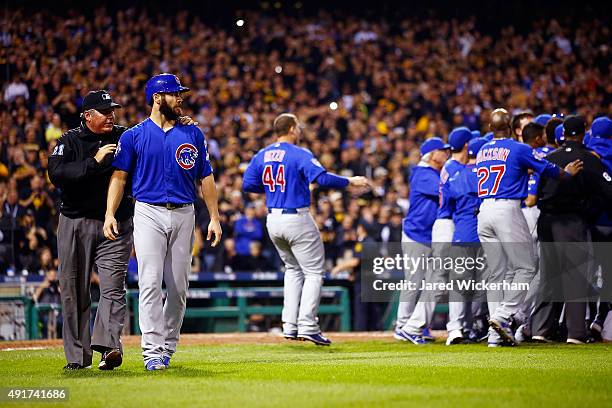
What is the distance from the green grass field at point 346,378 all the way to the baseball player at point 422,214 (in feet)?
4.89

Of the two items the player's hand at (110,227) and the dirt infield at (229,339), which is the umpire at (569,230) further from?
the player's hand at (110,227)

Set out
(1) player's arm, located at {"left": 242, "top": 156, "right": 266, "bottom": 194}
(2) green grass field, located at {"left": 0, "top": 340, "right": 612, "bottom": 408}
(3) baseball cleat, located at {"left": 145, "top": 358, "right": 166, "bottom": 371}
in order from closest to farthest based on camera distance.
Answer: (2) green grass field, located at {"left": 0, "top": 340, "right": 612, "bottom": 408} < (3) baseball cleat, located at {"left": 145, "top": 358, "right": 166, "bottom": 371} < (1) player's arm, located at {"left": 242, "top": 156, "right": 266, "bottom": 194}

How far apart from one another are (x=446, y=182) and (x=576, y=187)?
1.43 m

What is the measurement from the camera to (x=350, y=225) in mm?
16141

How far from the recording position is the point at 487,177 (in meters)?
9.84

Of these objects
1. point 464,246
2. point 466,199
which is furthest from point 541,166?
point 464,246

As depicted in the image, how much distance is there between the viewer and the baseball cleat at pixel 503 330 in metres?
9.66

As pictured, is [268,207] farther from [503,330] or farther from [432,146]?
[503,330]

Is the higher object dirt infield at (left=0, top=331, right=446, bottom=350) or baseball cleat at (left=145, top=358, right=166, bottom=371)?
baseball cleat at (left=145, top=358, right=166, bottom=371)

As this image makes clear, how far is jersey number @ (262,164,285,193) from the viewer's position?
10398 millimetres

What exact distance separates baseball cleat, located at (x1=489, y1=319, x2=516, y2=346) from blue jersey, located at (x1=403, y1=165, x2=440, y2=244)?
6.40 ft

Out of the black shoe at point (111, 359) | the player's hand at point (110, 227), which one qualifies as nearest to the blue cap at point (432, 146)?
the player's hand at point (110, 227)

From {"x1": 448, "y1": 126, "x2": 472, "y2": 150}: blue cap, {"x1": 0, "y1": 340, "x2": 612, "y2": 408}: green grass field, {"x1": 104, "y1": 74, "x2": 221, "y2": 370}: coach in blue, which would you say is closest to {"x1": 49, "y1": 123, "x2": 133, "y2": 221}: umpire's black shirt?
{"x1": 104, "y1": 74, "x2": 221, "y2": 370}: coach in blue

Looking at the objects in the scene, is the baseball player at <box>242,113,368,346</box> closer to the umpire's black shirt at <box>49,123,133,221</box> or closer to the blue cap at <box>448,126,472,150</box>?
the blue cap at <box>448,126,472,150</box>
